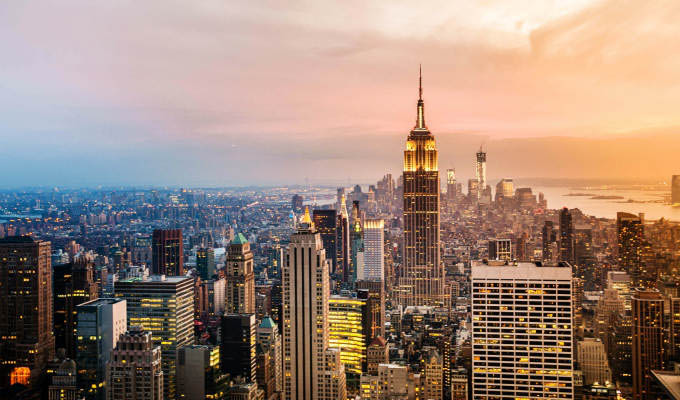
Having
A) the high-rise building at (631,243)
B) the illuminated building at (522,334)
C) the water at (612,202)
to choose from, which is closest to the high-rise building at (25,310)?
the illuminated building at (522,334)

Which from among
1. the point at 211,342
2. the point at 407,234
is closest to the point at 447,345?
the point at 211,342

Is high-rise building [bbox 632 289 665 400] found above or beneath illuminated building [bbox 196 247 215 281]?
beneath

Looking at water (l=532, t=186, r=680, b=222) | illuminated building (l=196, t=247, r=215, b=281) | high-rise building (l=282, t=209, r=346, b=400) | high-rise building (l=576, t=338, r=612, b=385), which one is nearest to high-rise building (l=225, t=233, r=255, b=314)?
illuminated building (l=196, t=247, r=215, b=281)

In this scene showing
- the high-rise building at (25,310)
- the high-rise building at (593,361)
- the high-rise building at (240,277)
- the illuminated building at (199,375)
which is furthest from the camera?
the high-rise building at (240,277)

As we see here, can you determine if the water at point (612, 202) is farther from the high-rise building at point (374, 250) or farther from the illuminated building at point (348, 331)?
the high-rise building at point (374, 250)

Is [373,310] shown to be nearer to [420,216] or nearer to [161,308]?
[161,308]

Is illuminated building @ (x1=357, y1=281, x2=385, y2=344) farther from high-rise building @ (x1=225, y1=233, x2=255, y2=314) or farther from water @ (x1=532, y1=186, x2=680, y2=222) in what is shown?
water @ (x1=532, y1=186, x2=680, y2=222)
